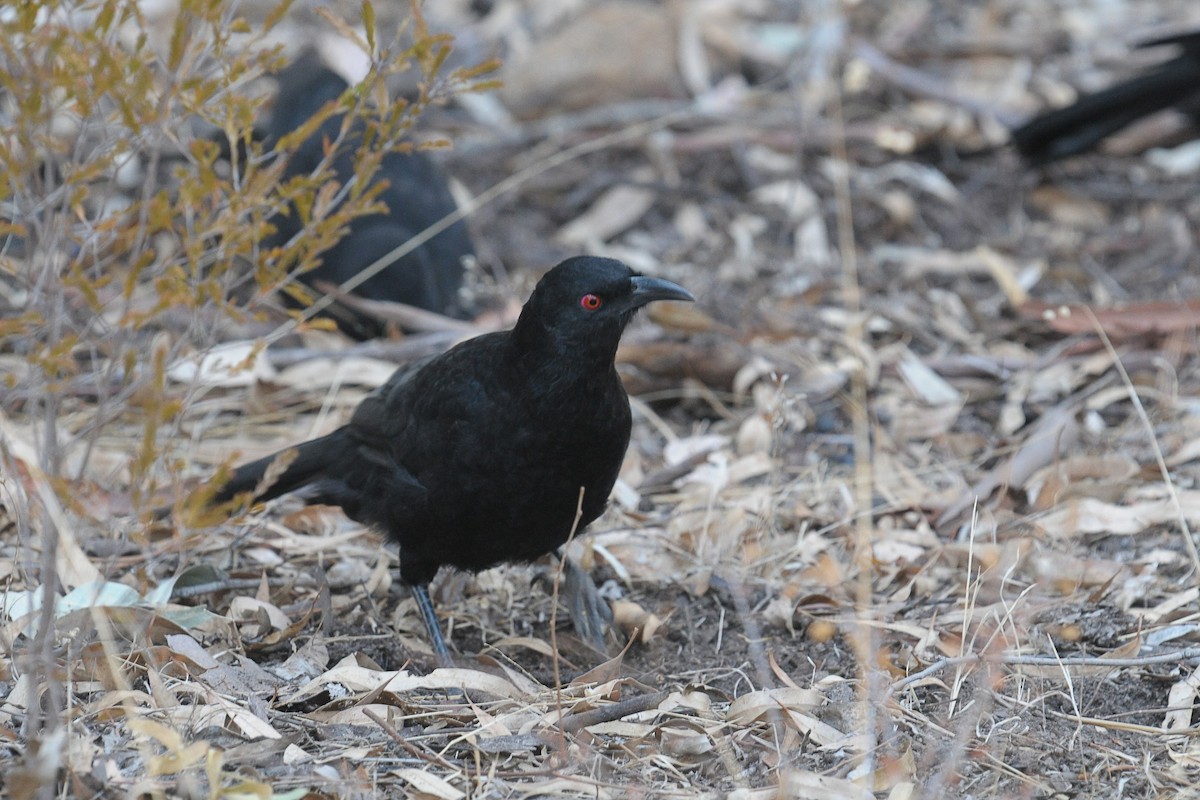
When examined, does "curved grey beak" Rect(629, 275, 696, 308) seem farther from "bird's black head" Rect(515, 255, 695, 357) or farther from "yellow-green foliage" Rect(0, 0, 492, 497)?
"yellow-green foliage" Rect(0, 0, 492, 497)

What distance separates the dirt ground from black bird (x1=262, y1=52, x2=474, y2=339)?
0.28m

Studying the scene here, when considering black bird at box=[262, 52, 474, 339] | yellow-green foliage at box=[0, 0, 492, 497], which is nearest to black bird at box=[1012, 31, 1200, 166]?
black bird at box=[262, 52, 474, 339]

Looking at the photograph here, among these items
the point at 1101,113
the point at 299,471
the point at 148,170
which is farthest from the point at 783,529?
the point at 1101,113

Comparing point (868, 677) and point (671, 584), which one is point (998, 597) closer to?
point (868, 677)

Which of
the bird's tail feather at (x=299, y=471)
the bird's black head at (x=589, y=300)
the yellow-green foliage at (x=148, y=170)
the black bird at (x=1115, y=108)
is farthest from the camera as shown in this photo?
the black bird at (x=1115, y=108)

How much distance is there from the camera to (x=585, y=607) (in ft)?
12.5

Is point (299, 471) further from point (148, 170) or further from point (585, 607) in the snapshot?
point (148, 170)

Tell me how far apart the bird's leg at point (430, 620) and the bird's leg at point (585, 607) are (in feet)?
1.26

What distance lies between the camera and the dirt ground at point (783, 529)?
290cm

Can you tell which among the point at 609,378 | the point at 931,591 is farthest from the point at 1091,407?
the point at 609,378

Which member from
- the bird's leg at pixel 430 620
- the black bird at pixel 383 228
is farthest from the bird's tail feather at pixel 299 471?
the black bird at pixel 383 228

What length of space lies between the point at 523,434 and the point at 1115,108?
15.2ft

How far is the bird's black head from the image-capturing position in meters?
3.42

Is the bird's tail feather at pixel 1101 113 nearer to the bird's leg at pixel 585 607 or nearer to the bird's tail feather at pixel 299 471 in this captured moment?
the bird's leg at pixel 585 607
